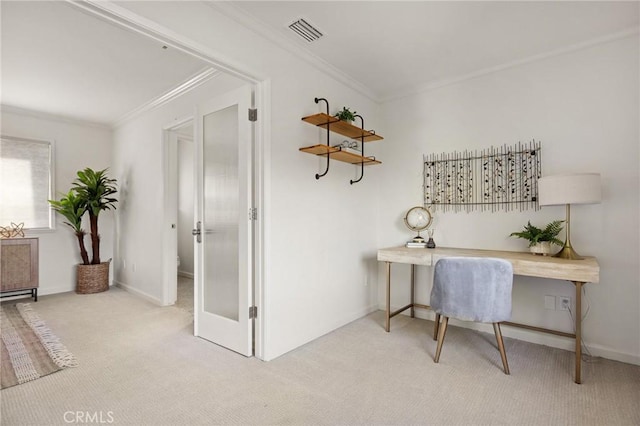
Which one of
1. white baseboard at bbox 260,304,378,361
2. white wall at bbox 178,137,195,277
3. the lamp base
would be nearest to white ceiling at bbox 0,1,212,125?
white wall at bbox 178,137,195,277

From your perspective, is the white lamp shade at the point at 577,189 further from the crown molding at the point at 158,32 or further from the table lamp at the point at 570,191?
the crown molding at the point at 158,32

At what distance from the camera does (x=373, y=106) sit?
3562 mm

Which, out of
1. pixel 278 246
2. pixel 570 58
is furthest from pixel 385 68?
pixel 278 246

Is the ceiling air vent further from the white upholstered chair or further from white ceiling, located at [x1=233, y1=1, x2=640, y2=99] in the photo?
the white upholstered chair

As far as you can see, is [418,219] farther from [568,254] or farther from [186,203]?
[186,203]

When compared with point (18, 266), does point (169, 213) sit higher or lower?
higher

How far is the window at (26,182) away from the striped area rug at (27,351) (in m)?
1.50

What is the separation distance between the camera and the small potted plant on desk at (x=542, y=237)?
2426mm

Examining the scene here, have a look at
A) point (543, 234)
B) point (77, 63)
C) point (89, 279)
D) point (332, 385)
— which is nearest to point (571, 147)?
point (543, 234)

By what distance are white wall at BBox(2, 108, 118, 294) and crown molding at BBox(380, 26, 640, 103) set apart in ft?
14.2

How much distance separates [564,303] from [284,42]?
9.88ft

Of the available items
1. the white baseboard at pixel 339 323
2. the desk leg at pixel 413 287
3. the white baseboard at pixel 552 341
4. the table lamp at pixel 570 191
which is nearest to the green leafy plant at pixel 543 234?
the table lamp at pixel 570 191

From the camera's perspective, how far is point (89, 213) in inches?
174

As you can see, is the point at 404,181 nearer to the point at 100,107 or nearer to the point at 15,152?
the point at 100,107
